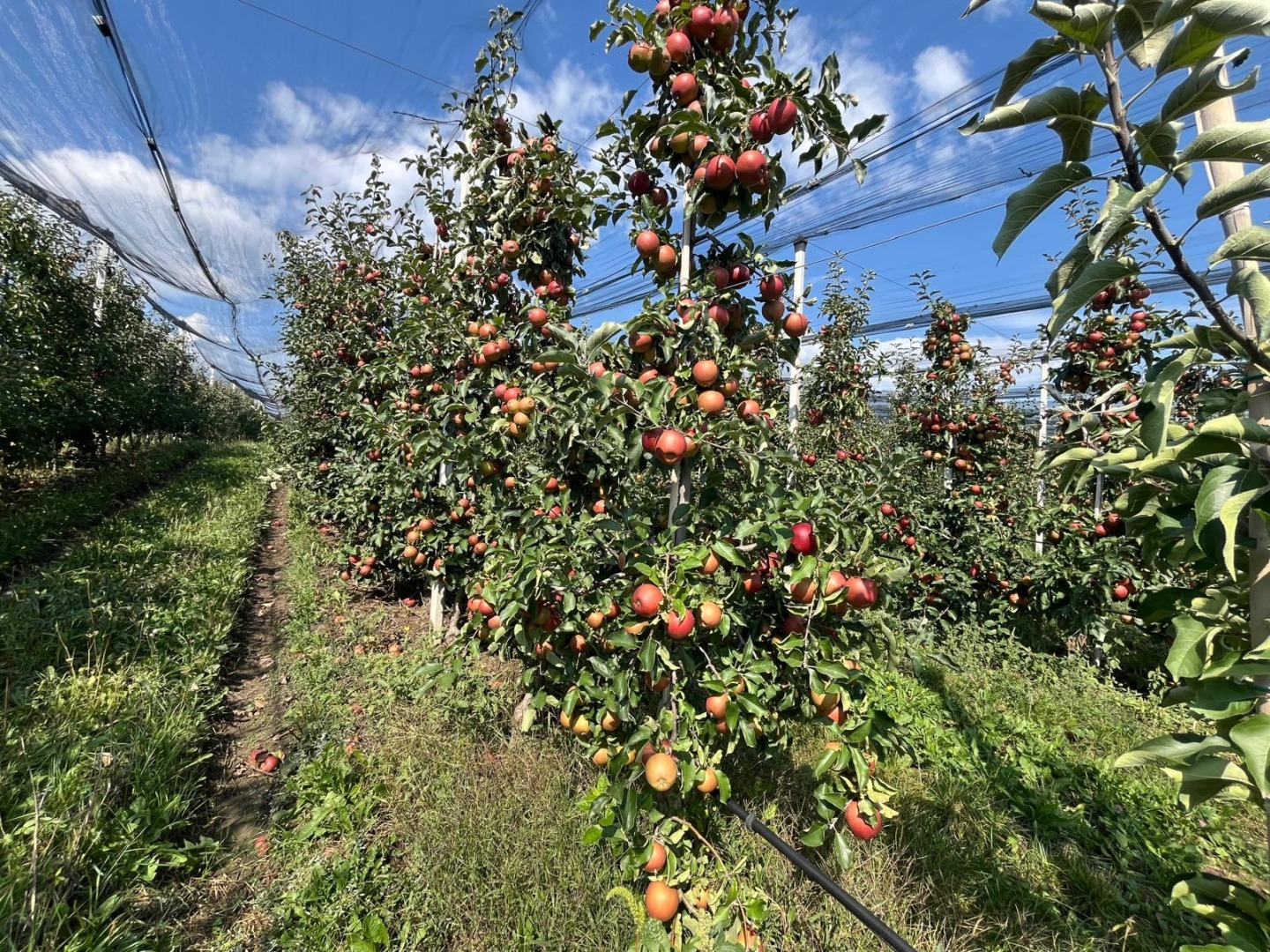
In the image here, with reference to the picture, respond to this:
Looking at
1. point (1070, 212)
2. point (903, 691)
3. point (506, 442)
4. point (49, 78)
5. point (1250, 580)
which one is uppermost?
point (49, 78)

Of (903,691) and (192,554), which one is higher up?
(192,554)

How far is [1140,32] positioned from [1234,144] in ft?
0.70

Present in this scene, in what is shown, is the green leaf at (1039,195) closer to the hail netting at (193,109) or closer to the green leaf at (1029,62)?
the green leaf at (1029,62)

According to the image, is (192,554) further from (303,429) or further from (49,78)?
(49,78)

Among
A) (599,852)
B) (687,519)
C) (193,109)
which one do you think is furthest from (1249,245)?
(193,109)

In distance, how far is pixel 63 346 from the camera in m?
7.53

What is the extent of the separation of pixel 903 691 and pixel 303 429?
702cm

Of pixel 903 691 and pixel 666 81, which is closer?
pixel 666 81

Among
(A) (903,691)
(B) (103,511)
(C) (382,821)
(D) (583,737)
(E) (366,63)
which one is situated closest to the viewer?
(D) (583,737)

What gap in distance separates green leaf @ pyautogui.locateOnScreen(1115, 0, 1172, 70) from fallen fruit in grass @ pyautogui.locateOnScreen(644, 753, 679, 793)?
1.65 metres

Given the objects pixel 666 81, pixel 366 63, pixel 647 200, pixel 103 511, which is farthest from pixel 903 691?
pixel 103 511

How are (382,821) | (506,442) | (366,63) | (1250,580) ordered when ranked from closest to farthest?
(1250,580), (382,821), (506,442), (366,63)

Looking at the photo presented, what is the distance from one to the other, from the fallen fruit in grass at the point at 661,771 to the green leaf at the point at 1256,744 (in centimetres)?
113

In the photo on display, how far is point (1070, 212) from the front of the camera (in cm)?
418
